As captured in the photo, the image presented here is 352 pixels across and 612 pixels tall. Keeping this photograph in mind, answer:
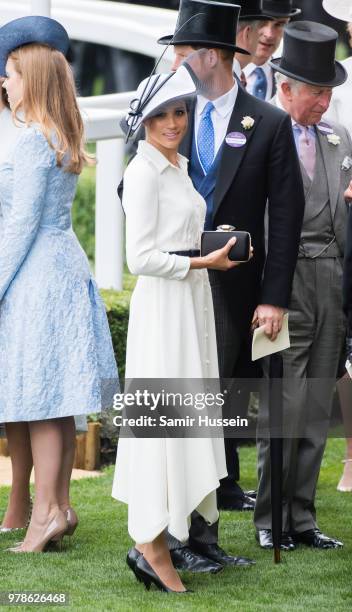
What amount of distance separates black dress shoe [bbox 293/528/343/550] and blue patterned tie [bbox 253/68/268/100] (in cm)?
279

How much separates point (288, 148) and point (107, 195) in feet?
11.7

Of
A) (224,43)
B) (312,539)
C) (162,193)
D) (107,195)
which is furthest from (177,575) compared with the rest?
(107,195)

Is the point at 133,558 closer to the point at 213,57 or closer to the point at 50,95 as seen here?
the point at 50,95

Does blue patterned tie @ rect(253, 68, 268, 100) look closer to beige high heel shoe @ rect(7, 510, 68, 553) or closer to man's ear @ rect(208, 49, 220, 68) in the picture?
man's ear @ rect(208, 49, 220, 68)

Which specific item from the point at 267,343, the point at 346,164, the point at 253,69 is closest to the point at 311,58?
the point at 346,164

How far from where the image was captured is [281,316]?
5469 mm

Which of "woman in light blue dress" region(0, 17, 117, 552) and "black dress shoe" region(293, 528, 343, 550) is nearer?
"woman in light blue dress" region(0, 17, 117, 552)

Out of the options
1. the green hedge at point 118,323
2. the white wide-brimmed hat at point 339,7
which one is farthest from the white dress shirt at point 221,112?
the green hedge at point 118,323

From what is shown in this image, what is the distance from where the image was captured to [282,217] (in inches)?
216

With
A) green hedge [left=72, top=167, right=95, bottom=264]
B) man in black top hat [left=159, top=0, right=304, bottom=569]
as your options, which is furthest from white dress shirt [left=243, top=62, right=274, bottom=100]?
green hedge [left=72, top=167, right=95, bottom=264]

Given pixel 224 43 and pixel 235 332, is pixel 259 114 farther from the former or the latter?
pixel 235 332

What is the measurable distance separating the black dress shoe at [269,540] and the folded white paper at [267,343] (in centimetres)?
85

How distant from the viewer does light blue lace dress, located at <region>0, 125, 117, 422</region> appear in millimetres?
5434

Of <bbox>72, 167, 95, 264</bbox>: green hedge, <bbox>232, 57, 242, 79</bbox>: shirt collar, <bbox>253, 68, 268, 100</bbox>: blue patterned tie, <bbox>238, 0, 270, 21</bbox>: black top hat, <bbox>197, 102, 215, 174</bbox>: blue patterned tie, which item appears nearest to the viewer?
<bbox>197, 102, 215, 174</bbox>: blue patterned tie
